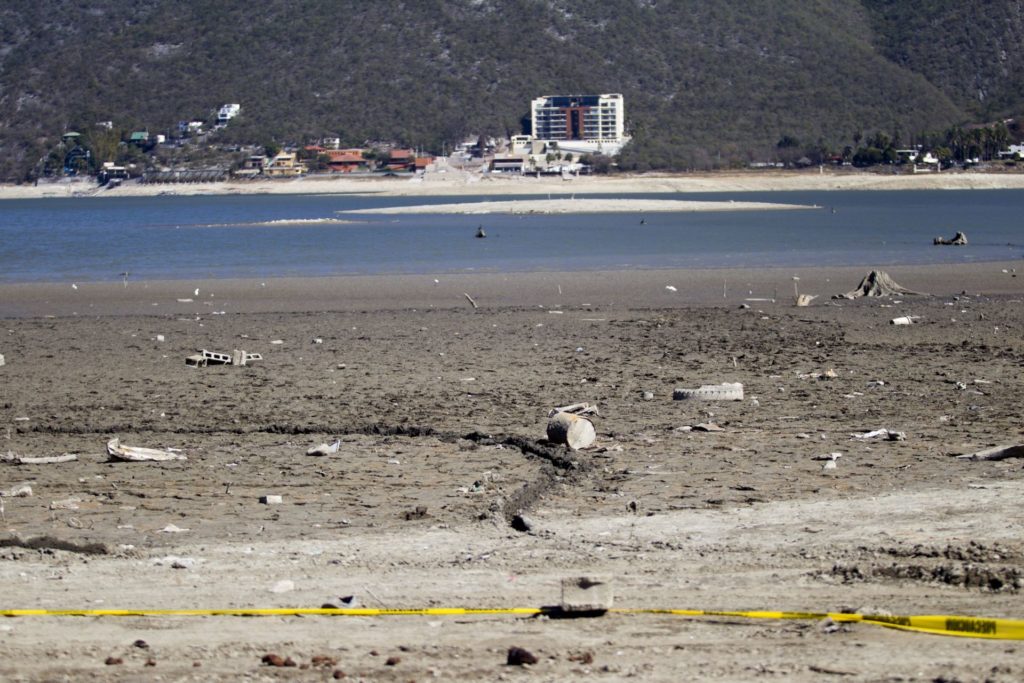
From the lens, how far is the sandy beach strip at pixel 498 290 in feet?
72.8

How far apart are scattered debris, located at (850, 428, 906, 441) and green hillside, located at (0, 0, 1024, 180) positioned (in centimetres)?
14861

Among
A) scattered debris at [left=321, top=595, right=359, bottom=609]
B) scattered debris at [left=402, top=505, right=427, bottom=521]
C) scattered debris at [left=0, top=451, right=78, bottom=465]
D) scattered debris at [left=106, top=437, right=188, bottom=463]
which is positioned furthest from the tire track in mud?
scattered debris at [left=321, top=595, right=359, bottom=609]

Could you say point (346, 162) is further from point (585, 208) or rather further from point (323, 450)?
point (323, 450)

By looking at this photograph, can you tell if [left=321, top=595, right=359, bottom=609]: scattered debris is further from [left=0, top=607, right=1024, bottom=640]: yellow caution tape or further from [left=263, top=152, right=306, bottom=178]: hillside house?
[left=263, top=152, right=306, bottom=178]: hillside house

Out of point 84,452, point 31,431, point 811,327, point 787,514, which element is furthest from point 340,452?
point 811,327

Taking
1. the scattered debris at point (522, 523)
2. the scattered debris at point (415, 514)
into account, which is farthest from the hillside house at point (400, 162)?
the scattered debris at point (522, 523)

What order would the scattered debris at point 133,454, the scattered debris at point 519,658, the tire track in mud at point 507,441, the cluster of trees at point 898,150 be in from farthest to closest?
the cluster of trees at point 898,150
the scattered debris at point 133,454
the tire track in mud at point 507,441
the scattered debris at point 519,658

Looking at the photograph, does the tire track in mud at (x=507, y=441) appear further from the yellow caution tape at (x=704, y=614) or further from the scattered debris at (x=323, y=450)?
the yellow caution tape at (x=704, y=614)

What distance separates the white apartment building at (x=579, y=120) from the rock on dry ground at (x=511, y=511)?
144 meters

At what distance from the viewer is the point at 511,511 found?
773cm

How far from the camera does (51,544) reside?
700cm

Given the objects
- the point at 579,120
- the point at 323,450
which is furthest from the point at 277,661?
the point at 579,120

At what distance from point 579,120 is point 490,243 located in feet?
395

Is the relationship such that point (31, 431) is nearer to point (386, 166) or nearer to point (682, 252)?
point (682, 252)
